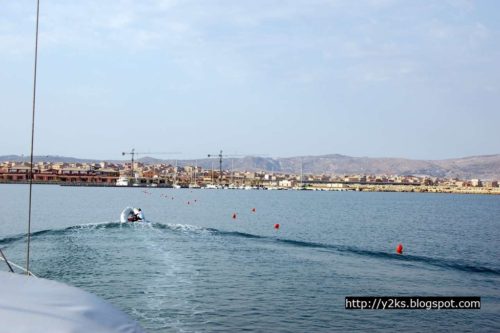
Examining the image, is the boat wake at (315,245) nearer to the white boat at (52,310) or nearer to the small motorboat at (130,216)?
the small motorboat at (130,216)

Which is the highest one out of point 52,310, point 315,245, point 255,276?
point 52,310

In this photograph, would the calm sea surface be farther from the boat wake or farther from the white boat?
the white boat

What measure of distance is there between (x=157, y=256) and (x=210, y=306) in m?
13.7

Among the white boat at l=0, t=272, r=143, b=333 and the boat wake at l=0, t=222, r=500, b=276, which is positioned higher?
the white boat at l=0, t=272, r=143, b=333

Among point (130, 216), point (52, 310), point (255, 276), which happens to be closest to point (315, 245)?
point (255, 276)

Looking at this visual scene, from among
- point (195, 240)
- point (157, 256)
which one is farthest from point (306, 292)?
point (195, 240)

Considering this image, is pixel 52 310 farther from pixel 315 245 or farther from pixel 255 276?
pixel 315 245

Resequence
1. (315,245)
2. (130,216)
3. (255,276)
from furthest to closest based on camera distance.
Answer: (130,216) < (315,245) < (255,276)

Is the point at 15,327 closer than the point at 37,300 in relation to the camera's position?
Yes

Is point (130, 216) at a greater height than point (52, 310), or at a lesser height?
lesser

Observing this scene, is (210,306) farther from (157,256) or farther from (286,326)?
(157,256)

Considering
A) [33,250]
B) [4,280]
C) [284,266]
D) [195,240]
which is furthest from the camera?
[195,240]

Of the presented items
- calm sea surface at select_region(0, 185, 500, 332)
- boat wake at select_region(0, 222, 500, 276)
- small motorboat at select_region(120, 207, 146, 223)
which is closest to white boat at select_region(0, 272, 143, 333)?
calm sea surface at select_region(0, 185, 500, 332)

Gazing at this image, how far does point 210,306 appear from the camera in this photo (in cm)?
2291
